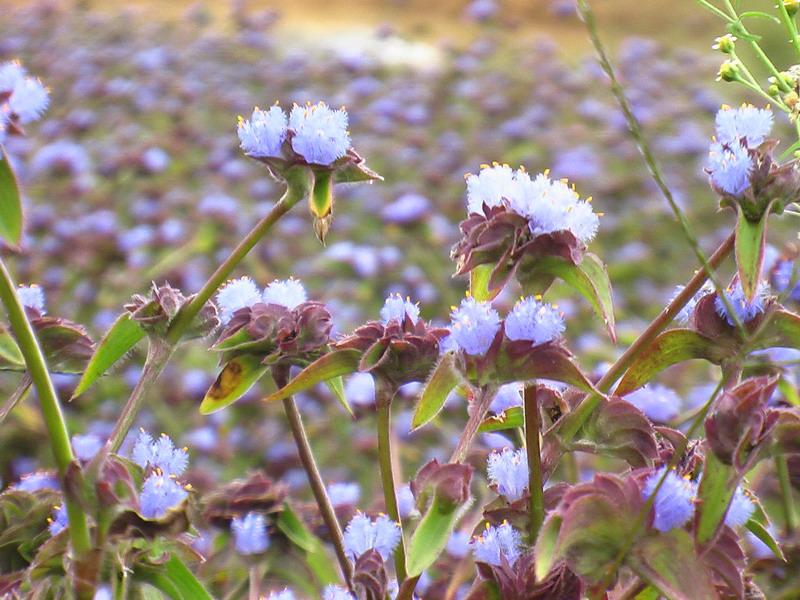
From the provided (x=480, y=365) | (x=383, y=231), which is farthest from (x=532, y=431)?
(x=383, y=231)

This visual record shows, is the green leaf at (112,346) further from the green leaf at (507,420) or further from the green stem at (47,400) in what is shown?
the green leaf at (507,420)

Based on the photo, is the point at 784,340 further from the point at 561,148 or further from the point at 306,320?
the point at 561,148

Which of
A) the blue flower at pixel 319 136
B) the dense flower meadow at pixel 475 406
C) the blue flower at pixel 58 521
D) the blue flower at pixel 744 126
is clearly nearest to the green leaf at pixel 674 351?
the dense flower meadow at pixel 475 406

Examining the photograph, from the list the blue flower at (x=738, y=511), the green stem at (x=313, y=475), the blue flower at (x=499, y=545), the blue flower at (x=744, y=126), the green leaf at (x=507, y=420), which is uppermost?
the blue flower at (x=744, y=126)

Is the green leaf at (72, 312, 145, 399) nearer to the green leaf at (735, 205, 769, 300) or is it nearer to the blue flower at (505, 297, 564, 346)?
the blue flower at (505, 297, 564, 346)

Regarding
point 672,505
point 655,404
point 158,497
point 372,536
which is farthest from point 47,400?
point 655,404

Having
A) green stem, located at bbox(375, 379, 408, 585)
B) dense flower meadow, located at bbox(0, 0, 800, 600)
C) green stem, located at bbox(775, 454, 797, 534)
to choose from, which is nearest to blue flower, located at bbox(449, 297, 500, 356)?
dense flower meadow, located at bbox(0, 0, 800, 600)
